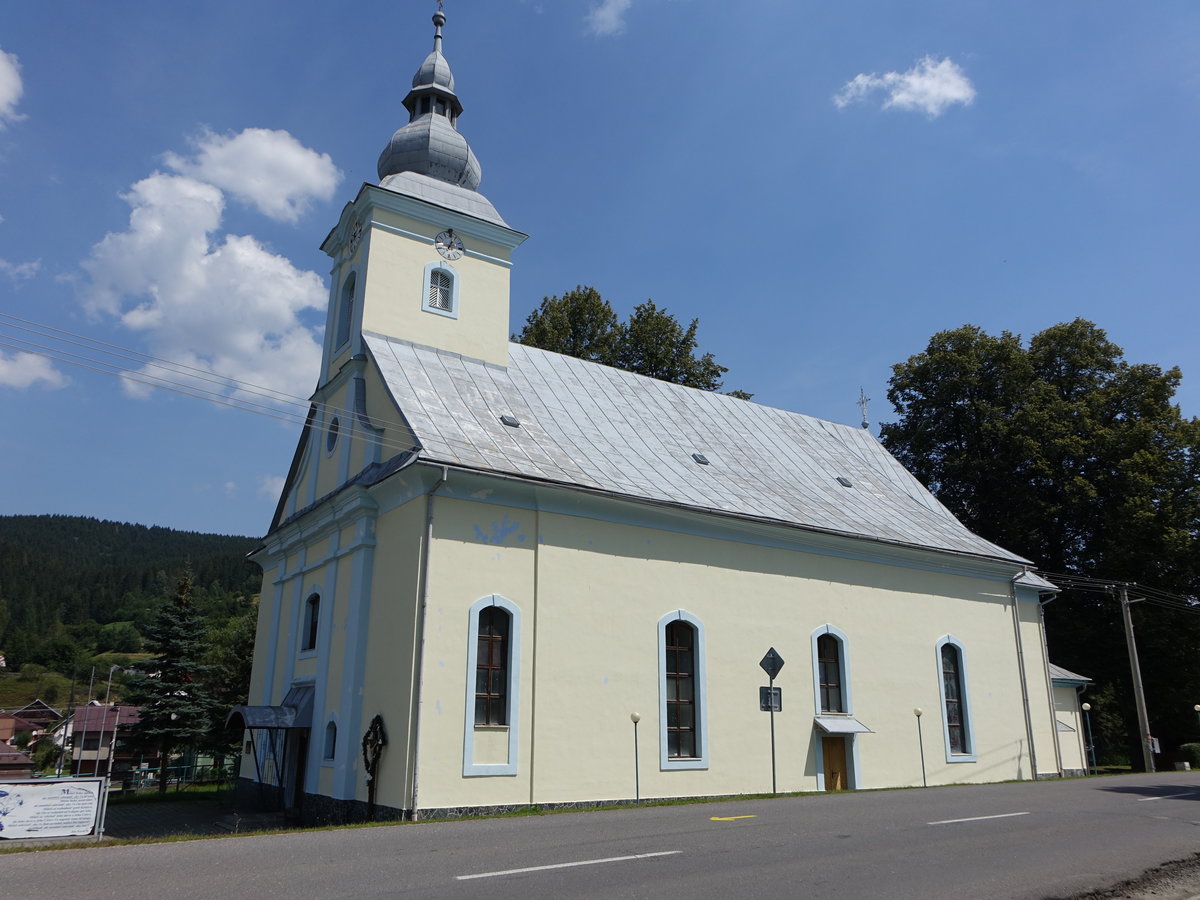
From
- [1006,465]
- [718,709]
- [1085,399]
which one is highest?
[1085,399]

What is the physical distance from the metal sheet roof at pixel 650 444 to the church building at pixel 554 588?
11 cm

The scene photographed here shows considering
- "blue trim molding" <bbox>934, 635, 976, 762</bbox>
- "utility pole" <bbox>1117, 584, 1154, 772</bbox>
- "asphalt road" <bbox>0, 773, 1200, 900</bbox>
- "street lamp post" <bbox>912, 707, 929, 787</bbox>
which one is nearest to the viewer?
"asphalt road" <bbox>0, 773, 1200, 900</bbox>

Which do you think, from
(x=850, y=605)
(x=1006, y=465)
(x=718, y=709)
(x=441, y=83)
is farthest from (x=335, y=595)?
(x=1006, y=465)

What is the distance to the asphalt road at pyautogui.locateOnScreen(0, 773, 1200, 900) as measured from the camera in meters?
7.74

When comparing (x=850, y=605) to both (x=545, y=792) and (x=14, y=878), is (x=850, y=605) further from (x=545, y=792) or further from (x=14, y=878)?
(x=14, y=878)

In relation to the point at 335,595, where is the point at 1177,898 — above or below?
below

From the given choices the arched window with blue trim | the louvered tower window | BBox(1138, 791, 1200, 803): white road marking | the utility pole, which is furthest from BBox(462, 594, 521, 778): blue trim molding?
the utility pole

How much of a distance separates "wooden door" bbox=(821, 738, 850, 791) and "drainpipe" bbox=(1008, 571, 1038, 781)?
6.74 m

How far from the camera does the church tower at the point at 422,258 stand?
21.2m

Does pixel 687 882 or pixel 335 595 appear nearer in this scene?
pixel 687 882

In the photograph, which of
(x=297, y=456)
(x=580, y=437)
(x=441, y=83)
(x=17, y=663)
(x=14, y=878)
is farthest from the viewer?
(x=17, y=663)

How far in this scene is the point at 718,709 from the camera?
1878 cm

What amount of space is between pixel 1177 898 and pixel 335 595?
15.1 meters

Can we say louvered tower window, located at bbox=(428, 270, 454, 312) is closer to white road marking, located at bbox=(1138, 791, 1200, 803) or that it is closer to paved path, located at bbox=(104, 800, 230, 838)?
paved path, located at bbox=(104, 800, 230, 838)
